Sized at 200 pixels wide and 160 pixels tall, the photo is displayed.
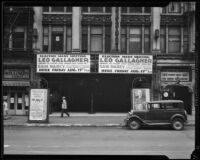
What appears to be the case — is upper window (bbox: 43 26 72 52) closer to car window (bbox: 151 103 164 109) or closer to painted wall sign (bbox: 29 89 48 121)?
painted wall sign (bbox: 29 89 48 121)

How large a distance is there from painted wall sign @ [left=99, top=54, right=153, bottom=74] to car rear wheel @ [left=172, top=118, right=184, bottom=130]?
34.3ft

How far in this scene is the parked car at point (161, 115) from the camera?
67.9ft

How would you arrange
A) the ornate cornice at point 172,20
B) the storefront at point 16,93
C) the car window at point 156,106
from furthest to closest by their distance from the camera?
the ornate cornice at point 172,20 → the storefront at point 16,93 → the car window at point 156,106

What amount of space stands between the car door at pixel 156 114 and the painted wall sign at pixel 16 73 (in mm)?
13624

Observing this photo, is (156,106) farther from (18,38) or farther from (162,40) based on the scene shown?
(18,38)

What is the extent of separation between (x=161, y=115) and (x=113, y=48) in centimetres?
1179

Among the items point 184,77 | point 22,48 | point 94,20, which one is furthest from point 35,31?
point 184,77

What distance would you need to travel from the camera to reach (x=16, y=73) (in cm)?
3067


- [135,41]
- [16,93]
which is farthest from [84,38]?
[16,93]

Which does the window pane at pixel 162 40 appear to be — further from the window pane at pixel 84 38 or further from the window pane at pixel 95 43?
the window pane at pixel 84 38

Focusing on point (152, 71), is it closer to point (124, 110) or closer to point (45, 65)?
point (124, 110)

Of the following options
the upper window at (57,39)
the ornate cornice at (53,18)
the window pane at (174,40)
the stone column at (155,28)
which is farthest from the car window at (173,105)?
the ornate cornice at (53,18)

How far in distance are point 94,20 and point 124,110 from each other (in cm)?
863

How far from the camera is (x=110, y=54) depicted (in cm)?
3092
